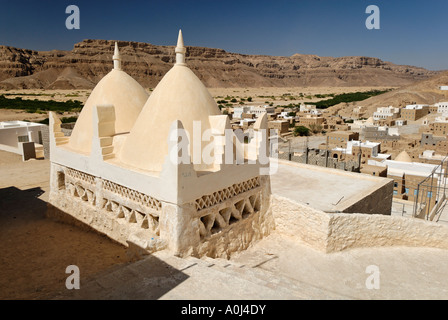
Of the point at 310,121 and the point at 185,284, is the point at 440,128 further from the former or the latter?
the point at 185,284

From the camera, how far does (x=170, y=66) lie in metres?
119

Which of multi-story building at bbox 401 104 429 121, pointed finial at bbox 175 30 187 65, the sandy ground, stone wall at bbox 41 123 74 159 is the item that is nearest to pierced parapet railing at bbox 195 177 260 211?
the sandy ground

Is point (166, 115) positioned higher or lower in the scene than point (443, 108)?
lower

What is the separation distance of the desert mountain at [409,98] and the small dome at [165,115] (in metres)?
64.2

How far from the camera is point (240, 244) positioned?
7570mm

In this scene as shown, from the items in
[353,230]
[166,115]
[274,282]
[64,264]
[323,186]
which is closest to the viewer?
[274,282]

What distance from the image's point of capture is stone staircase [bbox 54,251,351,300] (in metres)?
4.81

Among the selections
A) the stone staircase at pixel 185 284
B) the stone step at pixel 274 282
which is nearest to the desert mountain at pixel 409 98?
the stone step at pixel 274 282

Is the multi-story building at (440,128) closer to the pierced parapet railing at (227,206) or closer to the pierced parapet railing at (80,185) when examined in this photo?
the pierced parapet railing at (227,206)

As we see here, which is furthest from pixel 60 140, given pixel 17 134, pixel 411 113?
pixel 411 113

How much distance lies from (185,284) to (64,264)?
3347mm

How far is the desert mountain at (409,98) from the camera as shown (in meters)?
70.7

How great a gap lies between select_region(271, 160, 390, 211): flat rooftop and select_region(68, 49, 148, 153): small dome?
468 cm
